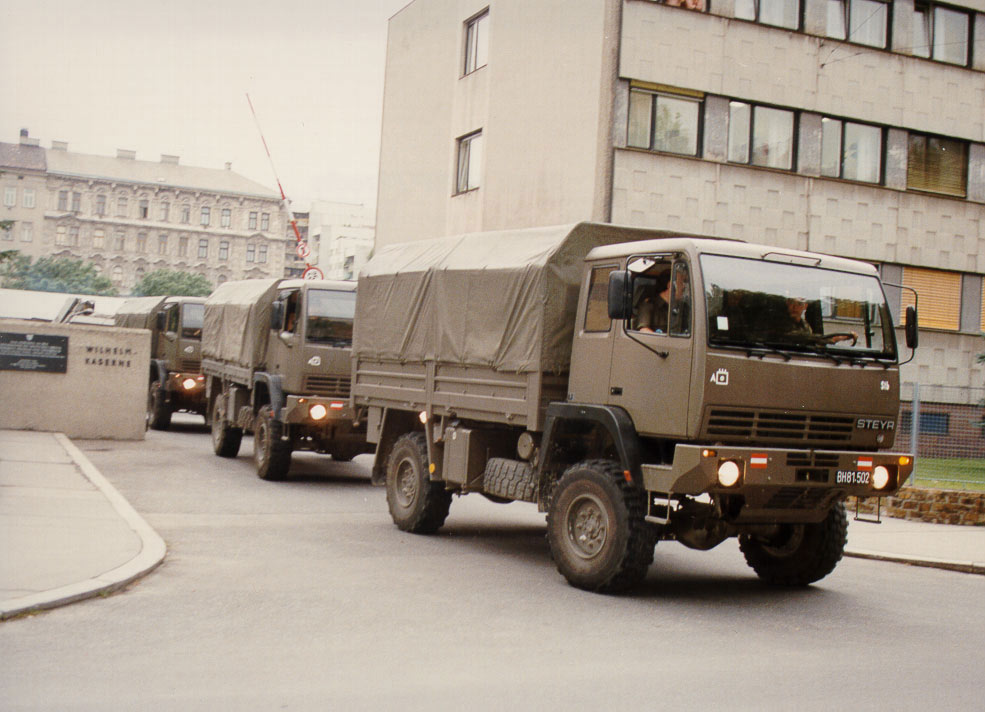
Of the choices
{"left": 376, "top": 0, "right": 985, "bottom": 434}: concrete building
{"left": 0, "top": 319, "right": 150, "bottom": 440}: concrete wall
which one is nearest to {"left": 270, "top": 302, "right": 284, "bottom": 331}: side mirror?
{"left": 0, "top": 319, "right": 150, "bottom": 440}: concrete wall

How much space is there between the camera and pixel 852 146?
85.9ft

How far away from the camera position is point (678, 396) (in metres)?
8.47

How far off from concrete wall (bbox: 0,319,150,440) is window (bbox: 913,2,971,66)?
715 inches

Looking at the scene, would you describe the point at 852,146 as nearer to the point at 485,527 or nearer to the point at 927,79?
the point at 927,79

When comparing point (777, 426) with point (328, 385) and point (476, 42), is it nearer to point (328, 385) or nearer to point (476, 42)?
point (328, 385)

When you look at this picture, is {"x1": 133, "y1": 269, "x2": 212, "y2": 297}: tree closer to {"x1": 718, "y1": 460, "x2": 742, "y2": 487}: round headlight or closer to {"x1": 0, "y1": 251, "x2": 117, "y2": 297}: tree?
{"x1": 0, "y1": 251, "x2": 117, "y2": 297}: tree

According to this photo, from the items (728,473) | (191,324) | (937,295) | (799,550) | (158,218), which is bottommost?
(799,550)

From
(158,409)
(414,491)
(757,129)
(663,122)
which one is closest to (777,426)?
(414,491)

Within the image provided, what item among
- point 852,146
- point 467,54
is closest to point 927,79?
point 852,146

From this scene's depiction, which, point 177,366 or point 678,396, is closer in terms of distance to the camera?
point 678,396

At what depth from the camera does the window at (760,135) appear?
2494cm

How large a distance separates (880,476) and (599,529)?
7.16 ft

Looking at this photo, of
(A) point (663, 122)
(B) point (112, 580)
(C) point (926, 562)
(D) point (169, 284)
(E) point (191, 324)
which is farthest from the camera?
(D) point (169, 284)

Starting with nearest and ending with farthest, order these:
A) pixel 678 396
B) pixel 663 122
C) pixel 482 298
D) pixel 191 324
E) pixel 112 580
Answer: pixel 112 580 < pixel 678 396 < pixel 482 298 < pixel 663 122 < pixel 191 324
